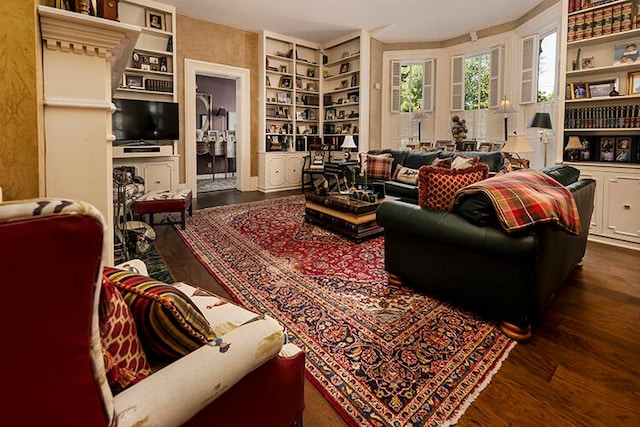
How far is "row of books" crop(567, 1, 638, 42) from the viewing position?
379cm

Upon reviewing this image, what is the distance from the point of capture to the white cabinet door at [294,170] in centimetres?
762

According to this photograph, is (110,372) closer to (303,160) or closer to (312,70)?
(303,160)

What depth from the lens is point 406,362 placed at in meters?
1.74

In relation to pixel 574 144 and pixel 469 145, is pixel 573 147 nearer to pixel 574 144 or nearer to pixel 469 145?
pixel 574 144

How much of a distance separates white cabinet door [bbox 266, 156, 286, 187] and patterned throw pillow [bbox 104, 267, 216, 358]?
6573mm

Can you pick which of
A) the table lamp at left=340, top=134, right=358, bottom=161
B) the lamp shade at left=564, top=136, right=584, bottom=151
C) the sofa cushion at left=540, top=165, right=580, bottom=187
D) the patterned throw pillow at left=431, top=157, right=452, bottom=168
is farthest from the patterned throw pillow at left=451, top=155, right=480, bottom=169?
the table lamp at left=340, top=134, right=358, bottom=161

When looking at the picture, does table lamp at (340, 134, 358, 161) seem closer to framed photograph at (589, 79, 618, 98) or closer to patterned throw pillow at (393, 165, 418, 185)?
patterned throw pillow at (393, 165, 418, 185)

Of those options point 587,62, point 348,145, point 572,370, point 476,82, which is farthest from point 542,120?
point 572,370

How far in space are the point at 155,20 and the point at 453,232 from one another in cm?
589

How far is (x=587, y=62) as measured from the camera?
13.9 feet

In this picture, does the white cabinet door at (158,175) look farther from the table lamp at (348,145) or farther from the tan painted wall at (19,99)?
the tan painted wall at (19,99)

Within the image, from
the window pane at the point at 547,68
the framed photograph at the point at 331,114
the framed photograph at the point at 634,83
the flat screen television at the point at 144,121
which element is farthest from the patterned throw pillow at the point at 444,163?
the flat screen television at the point at 144,121

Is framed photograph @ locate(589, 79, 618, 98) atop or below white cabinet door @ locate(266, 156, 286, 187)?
atop

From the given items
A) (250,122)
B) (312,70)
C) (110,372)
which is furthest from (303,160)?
(110,372)
